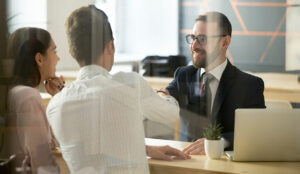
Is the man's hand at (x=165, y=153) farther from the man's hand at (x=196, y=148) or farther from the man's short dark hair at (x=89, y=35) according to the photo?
the man's short dark hair at (x=89, y=35)

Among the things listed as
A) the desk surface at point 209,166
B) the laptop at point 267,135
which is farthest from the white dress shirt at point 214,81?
the desk surface at point 209,166

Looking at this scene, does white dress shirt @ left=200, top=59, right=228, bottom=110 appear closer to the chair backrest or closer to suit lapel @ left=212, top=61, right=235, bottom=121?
suit lapel @ left=212, top=61, right=235, bottom=121

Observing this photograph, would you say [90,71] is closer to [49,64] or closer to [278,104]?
[49,64]

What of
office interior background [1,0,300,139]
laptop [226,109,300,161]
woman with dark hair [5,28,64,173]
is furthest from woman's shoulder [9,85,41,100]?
laptop [226,109,300,161]

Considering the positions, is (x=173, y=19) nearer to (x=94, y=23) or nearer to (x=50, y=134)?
(x=94, y=23)

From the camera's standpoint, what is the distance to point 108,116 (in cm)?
166

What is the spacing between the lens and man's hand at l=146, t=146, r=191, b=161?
1.68 meters

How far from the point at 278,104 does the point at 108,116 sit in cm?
60

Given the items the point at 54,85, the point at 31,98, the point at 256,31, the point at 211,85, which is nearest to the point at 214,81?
the point at 211,85

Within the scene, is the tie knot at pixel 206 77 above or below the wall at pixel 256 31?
below

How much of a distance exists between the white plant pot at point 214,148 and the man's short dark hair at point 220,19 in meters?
0.39

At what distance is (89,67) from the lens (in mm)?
1688

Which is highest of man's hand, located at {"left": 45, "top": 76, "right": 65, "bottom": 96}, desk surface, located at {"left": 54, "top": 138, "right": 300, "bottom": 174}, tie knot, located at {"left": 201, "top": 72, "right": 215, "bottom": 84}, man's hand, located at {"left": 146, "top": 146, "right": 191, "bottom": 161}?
tie knot, located at {"left": 201, "top": 72, "right": 215, "bottom": 84}

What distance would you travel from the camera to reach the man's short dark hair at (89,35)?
5.50 feet
